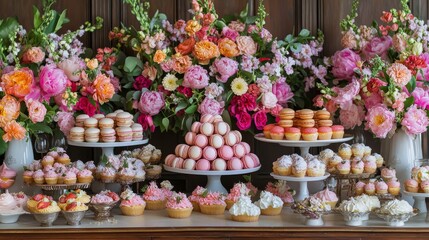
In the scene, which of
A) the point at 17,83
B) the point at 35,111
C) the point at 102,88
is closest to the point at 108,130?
the point at 102,88

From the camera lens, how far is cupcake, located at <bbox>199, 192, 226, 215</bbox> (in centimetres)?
337

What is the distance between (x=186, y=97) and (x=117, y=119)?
1.22 ft

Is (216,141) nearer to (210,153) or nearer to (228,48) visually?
(210,153)

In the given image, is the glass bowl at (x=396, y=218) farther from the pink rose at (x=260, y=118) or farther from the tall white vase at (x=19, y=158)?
the tall white vase at (x=19, y=158)

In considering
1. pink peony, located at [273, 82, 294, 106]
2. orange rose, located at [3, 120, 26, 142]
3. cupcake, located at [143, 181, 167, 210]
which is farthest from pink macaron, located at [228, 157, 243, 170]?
orange rose, located at [3, 120, 26, 142]

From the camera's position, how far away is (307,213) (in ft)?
10.3

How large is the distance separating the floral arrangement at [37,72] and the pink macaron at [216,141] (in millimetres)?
626

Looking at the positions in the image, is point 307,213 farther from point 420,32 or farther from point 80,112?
point 80,112

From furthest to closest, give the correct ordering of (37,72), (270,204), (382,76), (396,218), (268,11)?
(268,11), (37,72), (382,76), (270,204), (396,218)

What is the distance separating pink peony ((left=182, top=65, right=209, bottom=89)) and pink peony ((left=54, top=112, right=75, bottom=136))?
0.60m

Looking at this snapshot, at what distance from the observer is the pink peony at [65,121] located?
146 inches

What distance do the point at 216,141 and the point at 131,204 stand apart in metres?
0.50

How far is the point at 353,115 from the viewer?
145 inches

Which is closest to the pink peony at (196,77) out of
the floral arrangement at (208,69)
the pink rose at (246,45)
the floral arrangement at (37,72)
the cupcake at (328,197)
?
the floral arrangement at (208,69)
